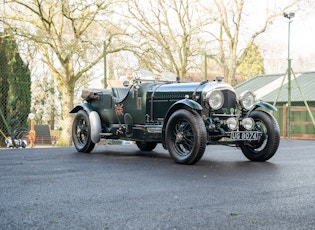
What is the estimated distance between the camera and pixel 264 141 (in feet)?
26.5

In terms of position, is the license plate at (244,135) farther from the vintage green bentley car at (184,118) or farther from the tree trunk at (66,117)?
the tree trunk at (66,117)

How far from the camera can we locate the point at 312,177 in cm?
584

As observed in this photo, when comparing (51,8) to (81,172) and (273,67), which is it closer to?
(81,172)

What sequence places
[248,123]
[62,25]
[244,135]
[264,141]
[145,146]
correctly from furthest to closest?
[62,25], [145,146], [264,141], [248,123], [244,135]

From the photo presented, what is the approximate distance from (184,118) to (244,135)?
1.01 m

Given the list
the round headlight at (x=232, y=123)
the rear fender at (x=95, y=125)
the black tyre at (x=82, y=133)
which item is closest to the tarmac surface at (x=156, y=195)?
the round headlight at (x=232, y=123)

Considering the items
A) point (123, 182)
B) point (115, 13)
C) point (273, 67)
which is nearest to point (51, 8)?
point (115, 13)

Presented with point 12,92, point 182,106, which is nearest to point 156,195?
point 182,106

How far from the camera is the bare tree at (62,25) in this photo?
22344mm

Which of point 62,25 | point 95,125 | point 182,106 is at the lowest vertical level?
point 95,125

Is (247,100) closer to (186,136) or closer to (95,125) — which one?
(186,136)

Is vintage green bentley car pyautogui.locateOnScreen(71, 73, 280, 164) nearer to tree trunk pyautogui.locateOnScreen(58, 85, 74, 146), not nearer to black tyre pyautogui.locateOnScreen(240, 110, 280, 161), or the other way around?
black tyre pyautogui.locateOnScreen(240, 110, 280, 161)

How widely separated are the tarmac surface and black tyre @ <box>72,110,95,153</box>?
6.59 ft

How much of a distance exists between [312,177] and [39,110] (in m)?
36.5
